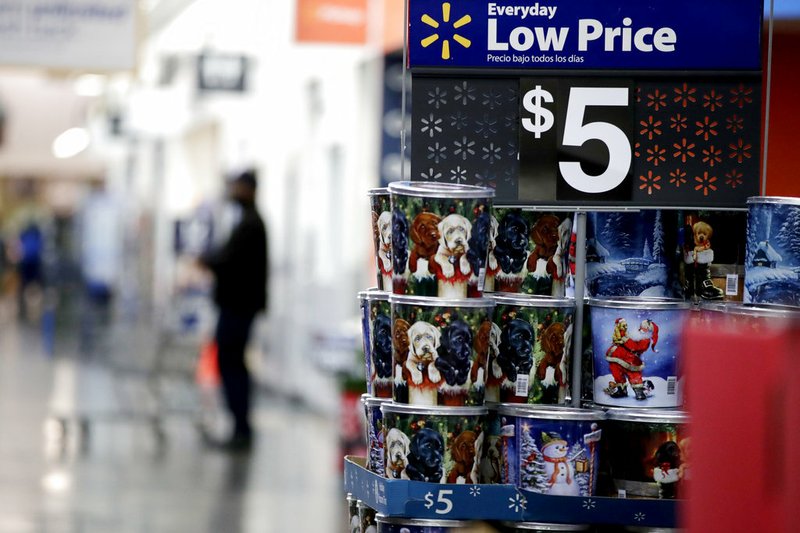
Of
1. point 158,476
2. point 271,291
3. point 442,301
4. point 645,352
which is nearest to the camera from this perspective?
point 442,301

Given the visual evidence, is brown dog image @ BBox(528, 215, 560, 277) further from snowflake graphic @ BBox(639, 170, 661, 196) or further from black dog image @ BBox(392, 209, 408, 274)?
black dog image @ BBox(392, 209, 408, 274)

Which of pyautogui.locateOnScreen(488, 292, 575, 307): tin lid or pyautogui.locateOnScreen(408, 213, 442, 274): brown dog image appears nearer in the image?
pyautogui.locateOnScreen(408, 213, 442, 274): brown dog image

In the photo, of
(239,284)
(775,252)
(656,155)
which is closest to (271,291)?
(239,284)

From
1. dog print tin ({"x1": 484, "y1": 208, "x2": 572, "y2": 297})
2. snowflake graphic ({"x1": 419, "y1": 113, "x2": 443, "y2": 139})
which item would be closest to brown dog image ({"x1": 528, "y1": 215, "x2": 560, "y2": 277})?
dog print tin ({"x1": 484, "y1": 208, "x2": 572, "y2": 297})

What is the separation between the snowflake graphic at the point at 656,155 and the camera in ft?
11.5

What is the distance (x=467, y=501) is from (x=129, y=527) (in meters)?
4.49

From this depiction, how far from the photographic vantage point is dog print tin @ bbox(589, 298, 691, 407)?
3355 millimetres

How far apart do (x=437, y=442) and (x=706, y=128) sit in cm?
105

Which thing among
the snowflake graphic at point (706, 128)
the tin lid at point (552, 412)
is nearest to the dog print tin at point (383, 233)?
→ the tin lid at point (552, 412)

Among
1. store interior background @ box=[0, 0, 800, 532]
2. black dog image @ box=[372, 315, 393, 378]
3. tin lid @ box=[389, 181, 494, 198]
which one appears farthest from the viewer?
store interior background @ box=[0, 0, 800, 532]

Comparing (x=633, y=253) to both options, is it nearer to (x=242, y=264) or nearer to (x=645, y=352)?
(x=645, y=352)

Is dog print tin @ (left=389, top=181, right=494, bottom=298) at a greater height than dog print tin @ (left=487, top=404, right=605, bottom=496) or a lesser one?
greater

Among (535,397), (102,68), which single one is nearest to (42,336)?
(102,68)

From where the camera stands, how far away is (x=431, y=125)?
3.55 meters
